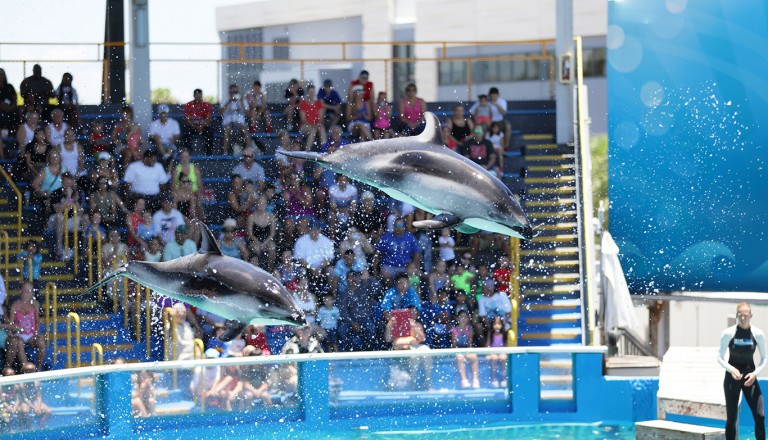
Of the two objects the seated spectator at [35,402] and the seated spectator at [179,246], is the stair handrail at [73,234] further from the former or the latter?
the seated spectator at [35,402]

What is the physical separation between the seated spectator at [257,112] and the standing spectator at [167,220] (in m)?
2.99

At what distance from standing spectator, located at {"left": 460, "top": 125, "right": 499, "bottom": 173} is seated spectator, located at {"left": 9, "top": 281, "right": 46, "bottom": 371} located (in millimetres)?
5982

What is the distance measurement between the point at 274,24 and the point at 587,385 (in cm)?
5599

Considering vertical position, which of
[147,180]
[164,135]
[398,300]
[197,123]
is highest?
[197,123]

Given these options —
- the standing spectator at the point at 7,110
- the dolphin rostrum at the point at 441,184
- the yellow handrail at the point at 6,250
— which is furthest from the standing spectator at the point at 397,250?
the dolphin rostrum at the point at 441,184

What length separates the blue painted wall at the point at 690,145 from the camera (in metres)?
19.4

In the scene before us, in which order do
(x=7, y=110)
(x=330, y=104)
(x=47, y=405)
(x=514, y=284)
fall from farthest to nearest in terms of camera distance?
1. (x=330, y=104)
2. (x=7, y=110)
3. (x=514, y=284)
4. (x=47, y=405)

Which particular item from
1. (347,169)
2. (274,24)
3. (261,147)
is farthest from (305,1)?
(347,169)

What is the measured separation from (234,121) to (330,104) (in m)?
1.49

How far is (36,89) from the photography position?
20.1m

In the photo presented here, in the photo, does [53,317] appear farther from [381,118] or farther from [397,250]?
[381,118]

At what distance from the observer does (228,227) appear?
16.7 m

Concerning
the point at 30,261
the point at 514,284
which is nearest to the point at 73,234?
the point at 30,261

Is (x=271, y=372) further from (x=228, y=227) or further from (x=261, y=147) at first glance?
(x=261, y=147)
